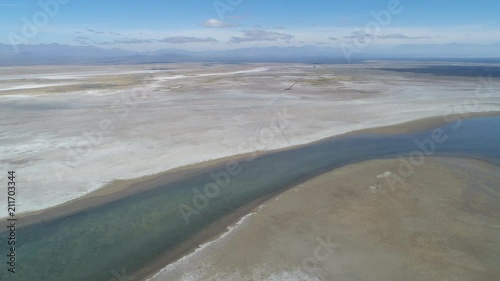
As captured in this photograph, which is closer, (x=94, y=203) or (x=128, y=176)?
(x=94, y=203)

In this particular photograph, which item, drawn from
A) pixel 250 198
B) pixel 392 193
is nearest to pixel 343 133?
pixel 392 193

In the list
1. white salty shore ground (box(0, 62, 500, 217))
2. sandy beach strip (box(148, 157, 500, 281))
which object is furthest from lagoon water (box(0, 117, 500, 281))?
white salty shore ground (box(0, 62, 500, 217))

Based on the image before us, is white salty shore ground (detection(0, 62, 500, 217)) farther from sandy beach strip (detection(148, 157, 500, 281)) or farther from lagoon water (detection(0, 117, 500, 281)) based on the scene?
sandy beach strip (detection(148, 157, 500, 281))

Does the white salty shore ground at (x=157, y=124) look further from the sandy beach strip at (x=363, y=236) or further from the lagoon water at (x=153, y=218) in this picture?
the sandy beach strip at (x=363, y=236)

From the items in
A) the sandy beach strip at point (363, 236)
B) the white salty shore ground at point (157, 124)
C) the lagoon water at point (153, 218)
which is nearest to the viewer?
the sandy beach strip at point (363, 236)

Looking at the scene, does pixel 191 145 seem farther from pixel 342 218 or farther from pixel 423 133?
pixel 423 133

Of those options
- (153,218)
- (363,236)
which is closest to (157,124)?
(153,218)

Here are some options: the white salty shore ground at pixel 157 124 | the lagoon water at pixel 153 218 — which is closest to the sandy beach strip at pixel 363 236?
the lagoon water at pixel 153 218
